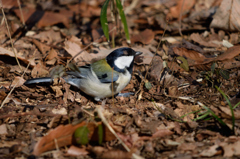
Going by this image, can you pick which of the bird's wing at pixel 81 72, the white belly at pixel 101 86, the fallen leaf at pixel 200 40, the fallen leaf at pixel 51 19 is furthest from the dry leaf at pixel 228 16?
the fallen leaf at pixel 51 19

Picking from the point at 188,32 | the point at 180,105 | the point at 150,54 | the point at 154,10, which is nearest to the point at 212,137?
the point at 180,105

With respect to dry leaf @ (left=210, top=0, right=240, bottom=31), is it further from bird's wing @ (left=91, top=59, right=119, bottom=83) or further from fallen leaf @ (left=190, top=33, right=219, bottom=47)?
bird's wing @ (left=91, top=59, right=119, bottom=83)

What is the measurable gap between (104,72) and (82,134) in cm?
125

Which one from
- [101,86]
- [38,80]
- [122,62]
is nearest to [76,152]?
[101,86]

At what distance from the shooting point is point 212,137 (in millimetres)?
2570

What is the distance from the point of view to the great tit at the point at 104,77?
332 centimetres

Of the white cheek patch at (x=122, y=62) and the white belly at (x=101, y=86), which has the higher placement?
the white cheek patch at (x=122, y=62)

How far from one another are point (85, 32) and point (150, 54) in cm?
189

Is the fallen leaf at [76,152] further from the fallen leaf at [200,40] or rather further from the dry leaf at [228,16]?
the dry leaf at [228,16]

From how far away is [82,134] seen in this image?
230 cm

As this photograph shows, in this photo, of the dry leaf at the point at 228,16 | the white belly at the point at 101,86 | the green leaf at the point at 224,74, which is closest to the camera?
the green leaf at the point at 224,74

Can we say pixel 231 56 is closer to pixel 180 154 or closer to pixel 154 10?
pixel 180 154

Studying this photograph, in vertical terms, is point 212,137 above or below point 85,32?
below

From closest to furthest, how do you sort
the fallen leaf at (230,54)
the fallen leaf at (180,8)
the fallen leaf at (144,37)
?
the fallen leaf at (230,54) < the fallen leaf at (144,37) < the fallen leaf at (180,8)
